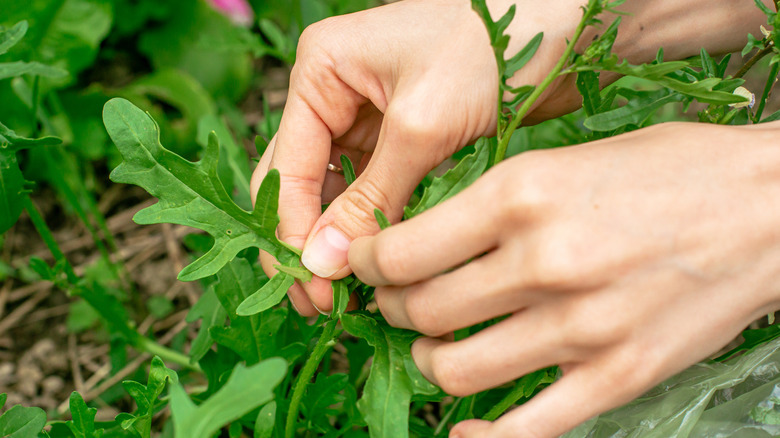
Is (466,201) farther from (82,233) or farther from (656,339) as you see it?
(82,233)

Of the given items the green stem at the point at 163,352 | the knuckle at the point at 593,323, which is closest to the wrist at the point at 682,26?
the knuckle at the point at 593,323

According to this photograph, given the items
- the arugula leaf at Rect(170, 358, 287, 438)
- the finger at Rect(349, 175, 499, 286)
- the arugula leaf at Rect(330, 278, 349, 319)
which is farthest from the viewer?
the arugula leaf at Rect(330, 278, 349, 319)

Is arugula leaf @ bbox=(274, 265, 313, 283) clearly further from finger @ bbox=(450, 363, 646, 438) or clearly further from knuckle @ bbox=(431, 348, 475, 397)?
finger @ bbox=(450, 363, 646, 438)

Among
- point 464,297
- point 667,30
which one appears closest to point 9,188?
point 464,297

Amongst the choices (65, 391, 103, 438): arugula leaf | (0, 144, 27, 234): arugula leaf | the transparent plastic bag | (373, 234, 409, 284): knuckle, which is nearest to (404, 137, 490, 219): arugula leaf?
(373, 234, 409, 284): knuckle

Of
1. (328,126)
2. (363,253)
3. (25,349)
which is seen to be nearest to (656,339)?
(363,253)

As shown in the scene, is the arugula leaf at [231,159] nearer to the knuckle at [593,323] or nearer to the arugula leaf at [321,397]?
the arugula leaf at [321,397]

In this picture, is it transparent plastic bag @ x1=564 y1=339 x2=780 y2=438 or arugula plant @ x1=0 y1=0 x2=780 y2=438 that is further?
transparent plastic bag @ x1=564 y1=339 x2=780 y2=438

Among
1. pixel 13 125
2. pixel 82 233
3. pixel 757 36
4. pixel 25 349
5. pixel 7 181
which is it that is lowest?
pixel 25 349
